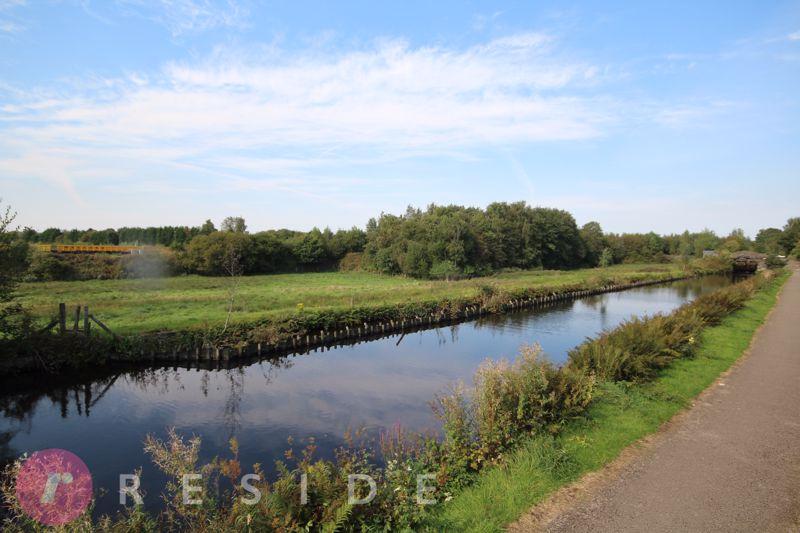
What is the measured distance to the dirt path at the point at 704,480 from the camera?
542 centimetres

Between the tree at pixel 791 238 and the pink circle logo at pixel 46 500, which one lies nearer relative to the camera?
the pink circle logo at pixel 46 500

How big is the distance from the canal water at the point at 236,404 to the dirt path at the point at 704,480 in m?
5.81

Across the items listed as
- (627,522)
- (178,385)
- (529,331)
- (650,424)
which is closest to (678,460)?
(650,424)

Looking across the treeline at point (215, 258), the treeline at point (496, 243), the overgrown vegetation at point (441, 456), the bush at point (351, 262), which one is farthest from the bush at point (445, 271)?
the overgrown vegetation at point (441, 456)

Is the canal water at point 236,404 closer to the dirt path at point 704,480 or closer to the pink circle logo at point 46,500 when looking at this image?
the pink circle logo at point 46,500

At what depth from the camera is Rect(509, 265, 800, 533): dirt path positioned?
5.42 meters

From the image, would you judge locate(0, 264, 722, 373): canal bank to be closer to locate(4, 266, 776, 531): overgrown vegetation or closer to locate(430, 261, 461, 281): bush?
locate(4, 266, 776, 531): overgrown vegetation

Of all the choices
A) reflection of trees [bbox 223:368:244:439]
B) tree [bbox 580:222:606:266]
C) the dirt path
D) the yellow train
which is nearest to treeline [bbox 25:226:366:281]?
the yellow train

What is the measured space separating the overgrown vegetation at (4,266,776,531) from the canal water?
1.28 metres

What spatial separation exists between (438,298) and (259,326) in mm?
14206

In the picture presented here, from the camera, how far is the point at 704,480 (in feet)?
20.8

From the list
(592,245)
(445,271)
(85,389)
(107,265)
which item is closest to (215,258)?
(107,265)

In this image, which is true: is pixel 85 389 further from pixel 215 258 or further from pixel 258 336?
pixel 215 258

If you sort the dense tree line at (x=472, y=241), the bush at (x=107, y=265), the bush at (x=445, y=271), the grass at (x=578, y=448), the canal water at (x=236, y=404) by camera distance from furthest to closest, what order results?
the dense tree line at (x=472, y=241), the bush at (x=445, y=271), the bush at (x=107, y=265), the canal water at (x=236, y=404), the grass at (x=578, y=448)
